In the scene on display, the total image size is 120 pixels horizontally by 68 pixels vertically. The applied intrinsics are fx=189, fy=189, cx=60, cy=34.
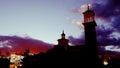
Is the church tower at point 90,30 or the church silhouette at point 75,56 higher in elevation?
the church tower at point 90,30

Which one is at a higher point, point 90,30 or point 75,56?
point 90,30

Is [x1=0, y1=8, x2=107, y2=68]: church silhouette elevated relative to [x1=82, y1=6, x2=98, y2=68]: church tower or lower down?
lower down

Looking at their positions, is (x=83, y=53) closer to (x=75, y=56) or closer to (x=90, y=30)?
(x=75, y=56)

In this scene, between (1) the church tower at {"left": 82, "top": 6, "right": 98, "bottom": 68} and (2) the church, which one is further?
(1) the church tower at {"left": 82, "top": 6, "right": 98, "bottom": 68}

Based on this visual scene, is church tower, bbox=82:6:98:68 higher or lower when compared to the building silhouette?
higher

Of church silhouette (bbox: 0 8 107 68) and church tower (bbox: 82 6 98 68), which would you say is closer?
church silhouette (bbox: 0 8 107 68)

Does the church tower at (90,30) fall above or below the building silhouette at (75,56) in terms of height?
above

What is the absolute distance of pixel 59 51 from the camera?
2892 centimetres

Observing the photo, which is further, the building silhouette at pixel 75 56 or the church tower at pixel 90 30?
the church tower at pixel 90 30

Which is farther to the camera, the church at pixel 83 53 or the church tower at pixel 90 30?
the church tower at pixel 90 30

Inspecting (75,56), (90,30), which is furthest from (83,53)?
(90,30)

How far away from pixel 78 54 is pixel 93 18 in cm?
927

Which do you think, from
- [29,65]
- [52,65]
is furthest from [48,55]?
[29,65]

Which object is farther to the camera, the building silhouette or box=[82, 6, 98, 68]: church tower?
box=[82, 6, 98, 68]: church tower
